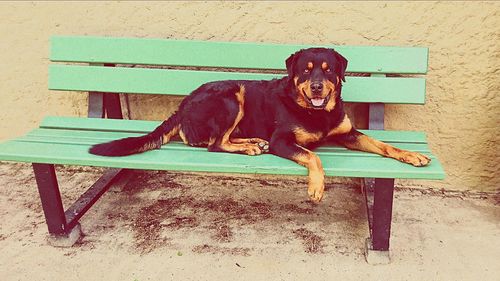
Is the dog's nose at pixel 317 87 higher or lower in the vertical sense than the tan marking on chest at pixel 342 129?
higher

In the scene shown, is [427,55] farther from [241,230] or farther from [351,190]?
[241,230]

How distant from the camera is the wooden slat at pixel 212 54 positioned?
3.55m

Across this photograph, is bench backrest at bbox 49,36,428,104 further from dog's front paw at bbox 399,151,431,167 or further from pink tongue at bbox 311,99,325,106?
dog's front paw at bbox 399,151,431,167

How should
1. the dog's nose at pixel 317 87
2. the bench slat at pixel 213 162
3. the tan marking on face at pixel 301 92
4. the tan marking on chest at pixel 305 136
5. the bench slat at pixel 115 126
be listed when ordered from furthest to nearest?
the bench slat at pixel 115 126, the tan marking on chest at pixel 305 136, the tan marking on face at pixel 301 92, the dog's nose at pixel 317 87, the bench slat at pixel 213 162

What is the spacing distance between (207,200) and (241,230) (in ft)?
1.84

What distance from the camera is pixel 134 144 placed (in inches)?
118

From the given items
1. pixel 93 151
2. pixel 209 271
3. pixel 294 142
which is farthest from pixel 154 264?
→ pixel 294 142

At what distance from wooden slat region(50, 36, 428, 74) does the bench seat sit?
555mm

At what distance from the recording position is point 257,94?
3404mm

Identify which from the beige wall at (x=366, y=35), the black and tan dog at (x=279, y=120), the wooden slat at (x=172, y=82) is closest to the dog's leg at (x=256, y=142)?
the black and tan dog at (x=279, y=120)

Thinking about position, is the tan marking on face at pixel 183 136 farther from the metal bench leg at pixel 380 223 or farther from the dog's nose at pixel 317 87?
the metal bench leg at pixel 380 223

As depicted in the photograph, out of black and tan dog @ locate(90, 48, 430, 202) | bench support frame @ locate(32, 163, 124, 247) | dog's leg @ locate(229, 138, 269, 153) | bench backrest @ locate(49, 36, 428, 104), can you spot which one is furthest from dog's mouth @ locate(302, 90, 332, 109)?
bench support frame @ locate(32, 163, 124, 247)

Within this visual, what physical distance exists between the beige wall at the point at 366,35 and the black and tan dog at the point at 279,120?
27.7 inches

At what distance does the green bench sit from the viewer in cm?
290
